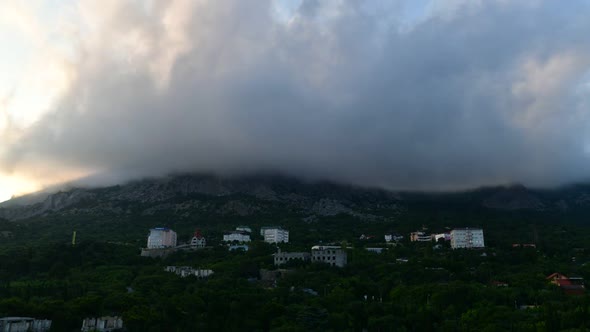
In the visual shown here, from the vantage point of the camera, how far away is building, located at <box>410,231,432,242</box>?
14825 cm

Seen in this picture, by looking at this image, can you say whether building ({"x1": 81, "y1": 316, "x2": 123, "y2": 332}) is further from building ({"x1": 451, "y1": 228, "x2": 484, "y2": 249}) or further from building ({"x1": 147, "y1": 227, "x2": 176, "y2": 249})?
building ({"x1": 451, "y1": 228, "x2": 484, "y2": 249})

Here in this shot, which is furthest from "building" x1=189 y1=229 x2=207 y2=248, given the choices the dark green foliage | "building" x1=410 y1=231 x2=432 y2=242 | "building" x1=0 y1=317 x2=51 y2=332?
"building" x1=0 y1=317 x2=51 y2=332

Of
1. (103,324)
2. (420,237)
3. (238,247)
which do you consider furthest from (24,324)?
(420,237)

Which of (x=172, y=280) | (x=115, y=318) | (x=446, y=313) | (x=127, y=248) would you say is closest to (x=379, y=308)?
(x=446, y=313)

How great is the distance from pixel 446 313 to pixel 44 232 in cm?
13074

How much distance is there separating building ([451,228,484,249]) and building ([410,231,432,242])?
875cm

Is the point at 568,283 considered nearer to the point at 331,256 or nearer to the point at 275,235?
the point at 331,256

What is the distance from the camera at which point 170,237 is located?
5620 inches

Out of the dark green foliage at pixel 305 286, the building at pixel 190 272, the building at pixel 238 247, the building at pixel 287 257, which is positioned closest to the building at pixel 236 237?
the dark green foliage at pixel 305 286

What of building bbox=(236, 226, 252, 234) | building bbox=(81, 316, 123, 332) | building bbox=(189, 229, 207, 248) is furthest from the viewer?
building bbox=(236, 226, 252, 234)

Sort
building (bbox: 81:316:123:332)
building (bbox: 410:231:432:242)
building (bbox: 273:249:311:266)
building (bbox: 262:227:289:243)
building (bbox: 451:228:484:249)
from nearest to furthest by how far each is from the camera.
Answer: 1. building (bbox: 81:316:123:332)
2. building (bbox: 273:249:311:266)
3. building (bbox: 451:228:484:249)
4. building (bbox: 410:231:432:242)
5. building (bbox: 262:227:289:243)

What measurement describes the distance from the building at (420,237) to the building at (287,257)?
45.7m

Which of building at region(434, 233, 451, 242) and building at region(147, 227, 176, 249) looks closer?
building at region(147, 227, 176, 249)

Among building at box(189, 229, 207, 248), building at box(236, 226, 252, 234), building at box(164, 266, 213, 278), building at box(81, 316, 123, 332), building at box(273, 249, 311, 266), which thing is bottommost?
building at box(81, 316, 123, 332)
